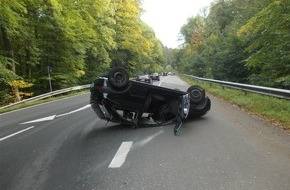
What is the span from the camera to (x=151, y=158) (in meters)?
5.33

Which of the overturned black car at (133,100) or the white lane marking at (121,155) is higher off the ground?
the overturned black car at (133,100)

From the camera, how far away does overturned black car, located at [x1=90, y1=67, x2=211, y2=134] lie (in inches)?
303

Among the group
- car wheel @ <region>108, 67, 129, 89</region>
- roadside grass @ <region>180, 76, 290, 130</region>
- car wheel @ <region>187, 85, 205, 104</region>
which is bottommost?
roadside grass @ <region>180, 76, 290, 130</region>

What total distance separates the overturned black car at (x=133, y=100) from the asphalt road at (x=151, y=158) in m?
0.34

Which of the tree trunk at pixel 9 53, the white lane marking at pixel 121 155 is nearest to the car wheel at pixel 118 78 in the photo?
the white lane marking at pixel 121 155

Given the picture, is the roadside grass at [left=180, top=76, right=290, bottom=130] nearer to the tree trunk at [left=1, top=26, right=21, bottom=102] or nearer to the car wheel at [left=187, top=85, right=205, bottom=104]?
the car wheel at [left=187, top=85, right=205, bottom=104]

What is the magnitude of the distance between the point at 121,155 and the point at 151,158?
590mm

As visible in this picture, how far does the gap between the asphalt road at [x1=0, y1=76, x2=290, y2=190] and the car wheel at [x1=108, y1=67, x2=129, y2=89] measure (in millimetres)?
1160

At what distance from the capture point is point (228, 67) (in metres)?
25.9

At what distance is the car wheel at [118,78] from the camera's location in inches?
303

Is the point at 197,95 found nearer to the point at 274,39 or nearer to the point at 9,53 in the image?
the point at 274,39

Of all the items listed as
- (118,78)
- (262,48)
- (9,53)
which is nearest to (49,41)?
(9,53)

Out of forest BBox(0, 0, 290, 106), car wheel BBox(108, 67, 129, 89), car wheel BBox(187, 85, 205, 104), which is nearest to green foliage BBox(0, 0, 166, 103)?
forest BBox(0, 0, 290, 106)

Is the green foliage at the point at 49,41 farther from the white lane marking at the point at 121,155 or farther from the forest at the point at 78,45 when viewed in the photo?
the white lane marking at the point at 121,155
